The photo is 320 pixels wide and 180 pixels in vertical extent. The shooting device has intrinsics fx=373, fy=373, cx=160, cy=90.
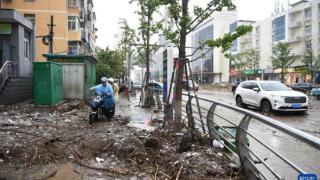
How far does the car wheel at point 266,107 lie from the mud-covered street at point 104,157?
395 inches

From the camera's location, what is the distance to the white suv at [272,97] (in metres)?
17.3

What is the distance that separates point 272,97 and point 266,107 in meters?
0.77

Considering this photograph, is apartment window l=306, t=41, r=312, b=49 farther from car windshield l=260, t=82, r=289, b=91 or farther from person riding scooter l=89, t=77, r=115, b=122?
person riding scooter l=89, t=77, r=115, b=122

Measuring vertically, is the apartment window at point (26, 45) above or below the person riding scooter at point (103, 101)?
above

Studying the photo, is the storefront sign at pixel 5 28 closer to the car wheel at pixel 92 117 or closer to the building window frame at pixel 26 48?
the building window frame at pixel 26 48

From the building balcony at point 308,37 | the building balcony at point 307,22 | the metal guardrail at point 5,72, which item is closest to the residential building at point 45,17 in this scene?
the metal guardrail at point 5,72

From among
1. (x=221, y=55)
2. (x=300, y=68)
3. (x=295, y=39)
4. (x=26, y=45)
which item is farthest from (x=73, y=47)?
(x=221, y=55)

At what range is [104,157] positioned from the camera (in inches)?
279

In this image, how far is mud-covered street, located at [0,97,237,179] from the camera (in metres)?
5.92

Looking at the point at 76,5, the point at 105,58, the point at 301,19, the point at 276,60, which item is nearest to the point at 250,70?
the point at 301,19

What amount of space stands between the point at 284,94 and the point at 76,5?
34.0m

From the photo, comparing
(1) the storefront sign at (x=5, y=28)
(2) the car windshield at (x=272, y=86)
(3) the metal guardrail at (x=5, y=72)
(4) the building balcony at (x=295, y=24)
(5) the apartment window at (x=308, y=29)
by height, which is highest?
(4) the building balcony at (x=295, y=24)

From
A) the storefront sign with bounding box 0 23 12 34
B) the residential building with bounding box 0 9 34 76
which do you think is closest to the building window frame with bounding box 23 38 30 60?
the residential building with bounding box 0 9 34 76

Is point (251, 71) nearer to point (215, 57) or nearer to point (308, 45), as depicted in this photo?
point (308, 45)
